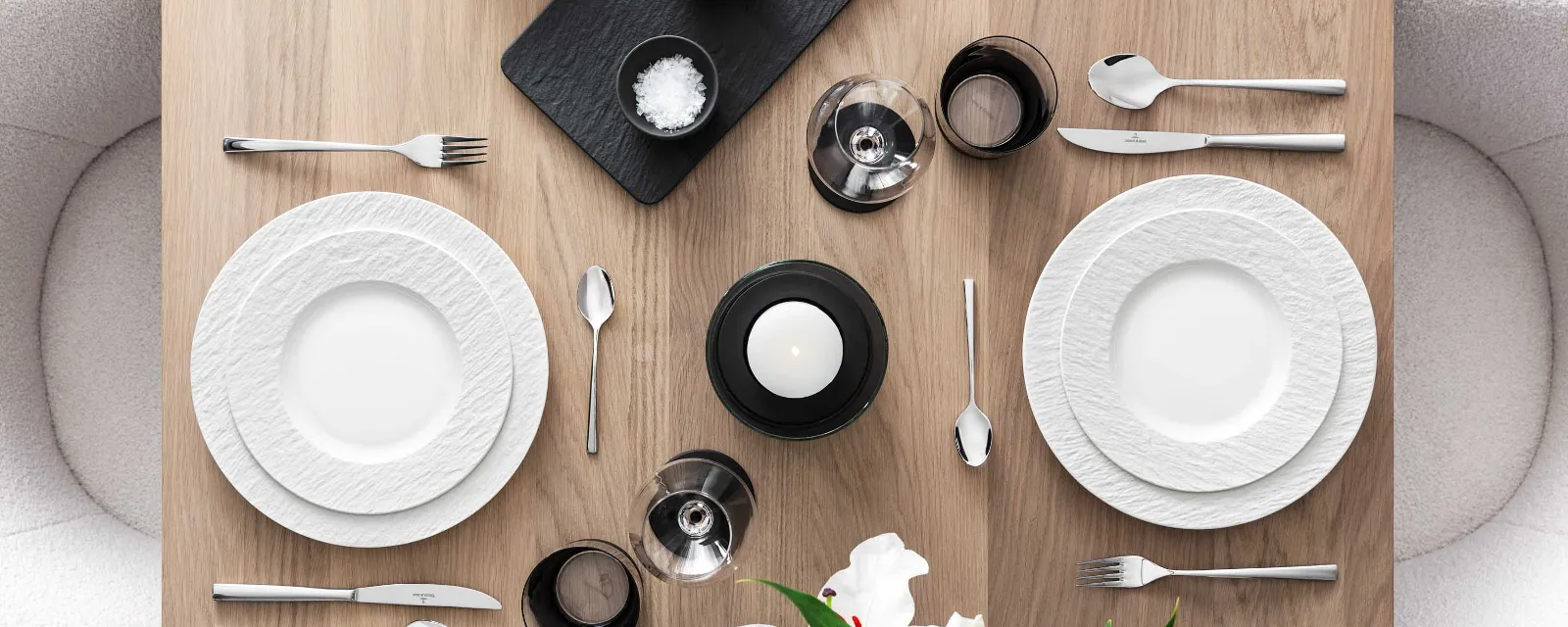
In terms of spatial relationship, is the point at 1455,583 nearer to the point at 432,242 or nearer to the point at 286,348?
the point at 432,242

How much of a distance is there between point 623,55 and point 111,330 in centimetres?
93

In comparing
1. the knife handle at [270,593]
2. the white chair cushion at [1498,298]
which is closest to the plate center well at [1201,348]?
the white chair cushion at [1498,298]

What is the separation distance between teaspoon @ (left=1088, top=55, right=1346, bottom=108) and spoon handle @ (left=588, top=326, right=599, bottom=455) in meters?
0.57

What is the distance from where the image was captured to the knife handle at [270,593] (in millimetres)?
812

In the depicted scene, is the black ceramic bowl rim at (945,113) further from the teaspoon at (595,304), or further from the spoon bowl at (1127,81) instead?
the teaspoon at (595,304)

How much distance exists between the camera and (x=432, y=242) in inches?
31.1

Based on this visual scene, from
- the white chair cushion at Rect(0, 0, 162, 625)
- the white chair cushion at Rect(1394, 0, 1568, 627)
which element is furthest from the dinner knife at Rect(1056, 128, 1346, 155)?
the white chair cushion at Rect(0, 0, 162, 625)

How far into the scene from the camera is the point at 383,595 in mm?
811

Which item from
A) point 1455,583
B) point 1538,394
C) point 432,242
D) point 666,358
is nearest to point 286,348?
point 432,242

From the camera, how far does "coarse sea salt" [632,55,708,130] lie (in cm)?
78

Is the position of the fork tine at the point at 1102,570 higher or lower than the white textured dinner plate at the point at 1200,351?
lower

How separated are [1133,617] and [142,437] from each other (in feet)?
4.42

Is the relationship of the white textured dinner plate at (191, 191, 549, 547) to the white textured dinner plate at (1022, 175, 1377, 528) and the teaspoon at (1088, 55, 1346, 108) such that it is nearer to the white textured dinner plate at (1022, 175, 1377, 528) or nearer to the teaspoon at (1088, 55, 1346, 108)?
the white textured dinner plate at (1022, 175, 1377, 528)

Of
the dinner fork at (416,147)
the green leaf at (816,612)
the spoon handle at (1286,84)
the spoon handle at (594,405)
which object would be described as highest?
the spoon handle at (1286,84)
